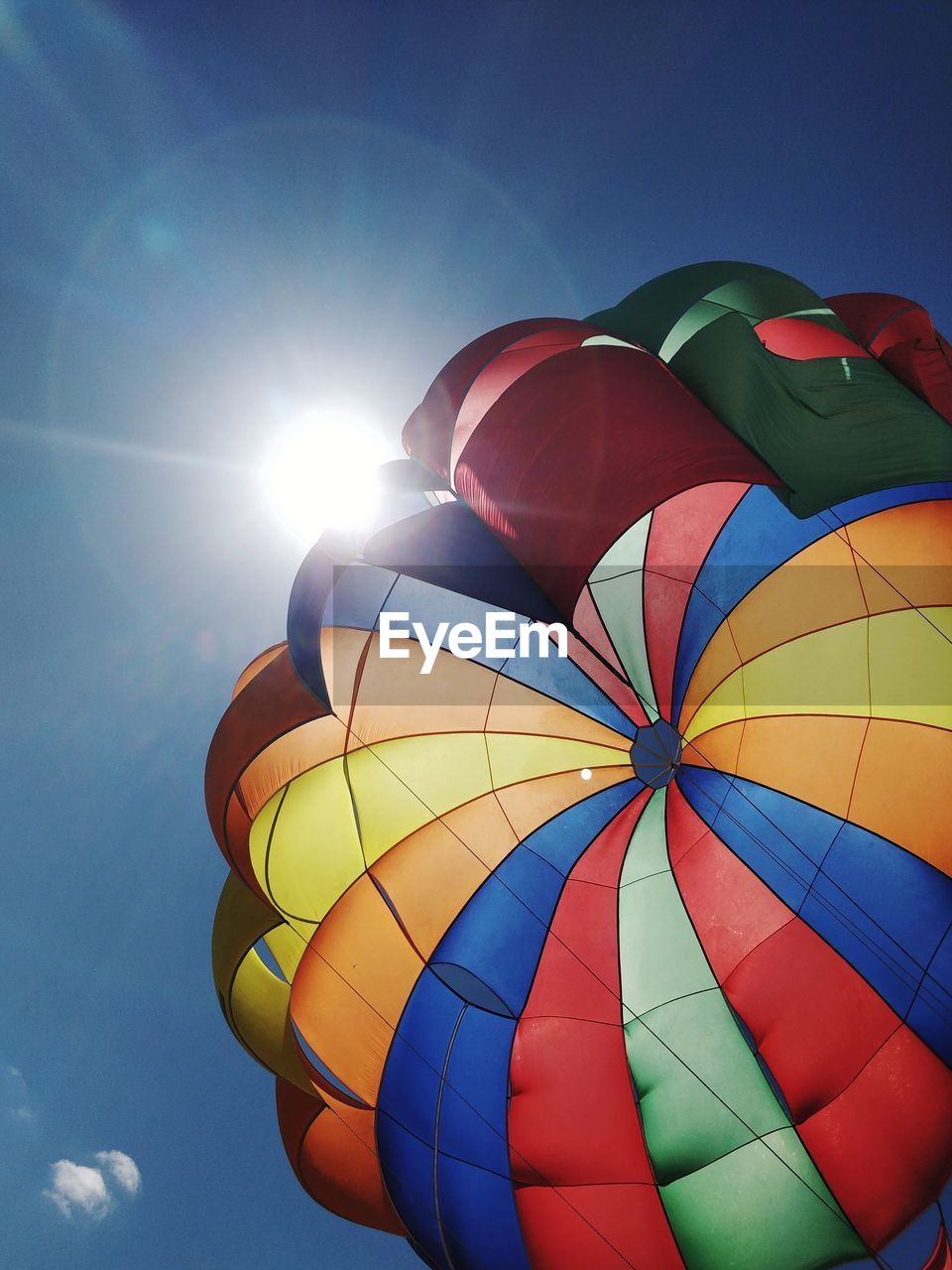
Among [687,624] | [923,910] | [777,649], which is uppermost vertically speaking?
[687,624]

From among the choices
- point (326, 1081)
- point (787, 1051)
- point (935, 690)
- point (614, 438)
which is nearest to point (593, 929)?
point (787, 1051)

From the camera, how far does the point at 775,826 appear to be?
4699 millimetres

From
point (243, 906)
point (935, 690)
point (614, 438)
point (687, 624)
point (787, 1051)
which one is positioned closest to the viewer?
point (614, 438)

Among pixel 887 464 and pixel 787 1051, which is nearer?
pixel 887 464

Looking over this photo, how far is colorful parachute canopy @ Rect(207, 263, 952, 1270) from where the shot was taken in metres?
3.79

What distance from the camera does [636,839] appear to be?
5.11 meters

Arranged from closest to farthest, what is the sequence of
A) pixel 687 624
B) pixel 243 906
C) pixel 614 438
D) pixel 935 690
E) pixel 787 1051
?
pixel 614 438 < pixel 787 1051 < pixel 935 690 < pixel 243 906 < pixel 687 624

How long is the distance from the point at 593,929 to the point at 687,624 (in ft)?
6.75

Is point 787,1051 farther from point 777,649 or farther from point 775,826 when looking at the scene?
point 777,649

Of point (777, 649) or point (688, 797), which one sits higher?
point (777, 649)

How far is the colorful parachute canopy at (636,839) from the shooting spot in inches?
149

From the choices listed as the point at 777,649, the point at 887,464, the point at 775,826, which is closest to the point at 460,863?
the point at 775,826

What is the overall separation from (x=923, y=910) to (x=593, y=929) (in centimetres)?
180

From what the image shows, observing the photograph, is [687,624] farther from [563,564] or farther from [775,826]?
[563,564]
